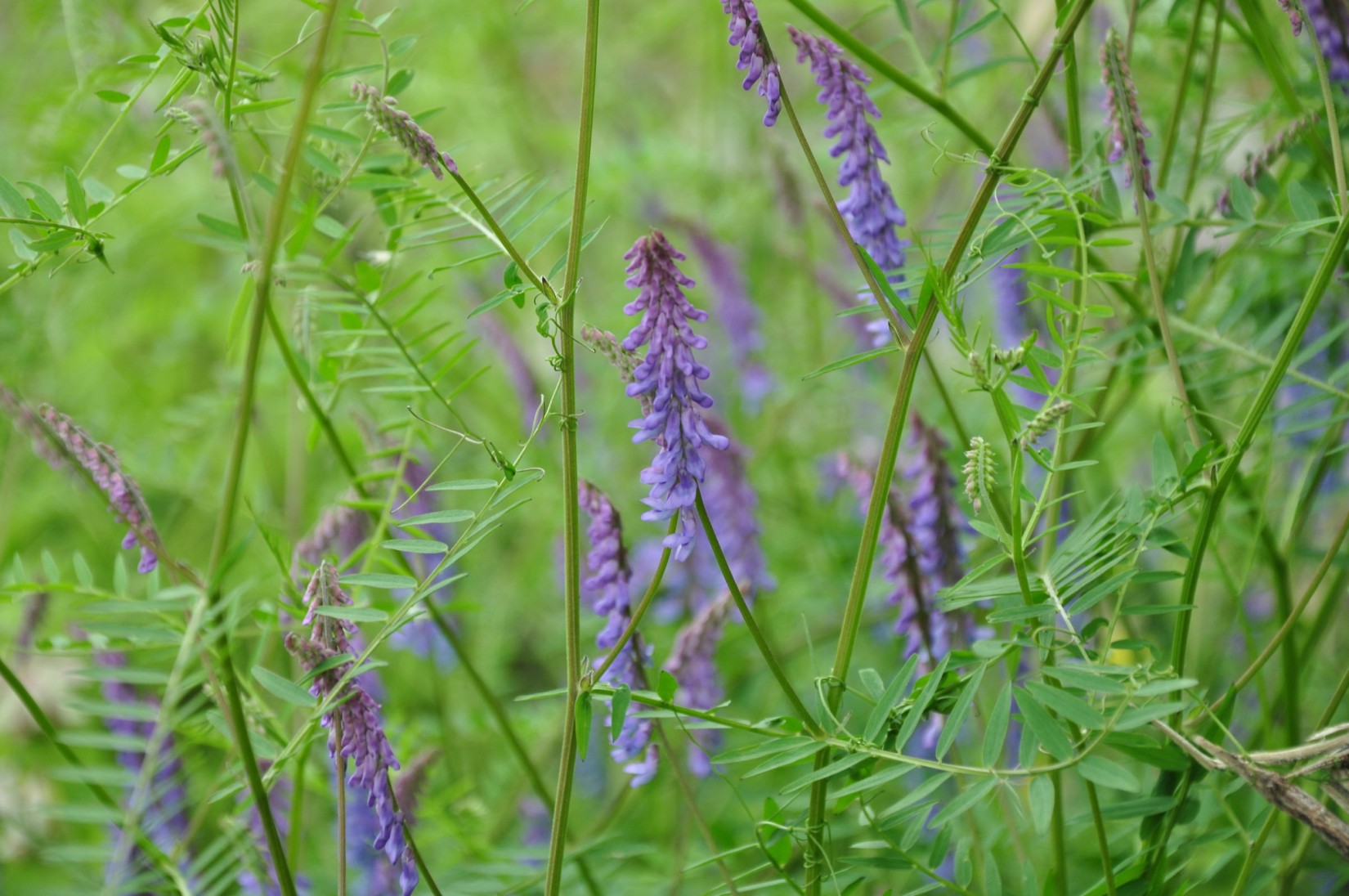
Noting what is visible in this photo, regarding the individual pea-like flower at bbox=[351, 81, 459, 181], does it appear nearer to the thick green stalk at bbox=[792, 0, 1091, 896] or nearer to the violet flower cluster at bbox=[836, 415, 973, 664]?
the thick green stalk at bbox=[792, 0, 1091, 896]

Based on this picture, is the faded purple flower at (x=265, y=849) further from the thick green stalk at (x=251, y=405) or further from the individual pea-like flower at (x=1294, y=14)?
the individual pea-like flower at (x=1294, y=14)

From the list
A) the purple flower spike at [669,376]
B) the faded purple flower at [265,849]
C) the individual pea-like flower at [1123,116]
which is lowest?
the faded purple flower at [265,849]

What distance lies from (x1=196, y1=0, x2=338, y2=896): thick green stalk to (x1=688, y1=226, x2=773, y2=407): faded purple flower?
1821 millimetres

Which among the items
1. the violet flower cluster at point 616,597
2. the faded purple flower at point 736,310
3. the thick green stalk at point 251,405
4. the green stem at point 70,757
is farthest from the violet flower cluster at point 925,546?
the faded purple flower at point 736,310

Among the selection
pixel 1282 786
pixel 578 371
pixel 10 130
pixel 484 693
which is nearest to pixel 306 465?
pixel 578 371

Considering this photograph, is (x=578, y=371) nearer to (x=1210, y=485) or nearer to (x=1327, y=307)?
(x=1327, y=307)

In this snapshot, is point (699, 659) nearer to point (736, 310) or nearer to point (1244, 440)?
Answer: point (1244, 440)

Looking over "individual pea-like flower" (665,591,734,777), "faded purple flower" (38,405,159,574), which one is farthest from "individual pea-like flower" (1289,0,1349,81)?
"faded purple flower" (38,405,159,574)

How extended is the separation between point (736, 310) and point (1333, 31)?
1545 mm

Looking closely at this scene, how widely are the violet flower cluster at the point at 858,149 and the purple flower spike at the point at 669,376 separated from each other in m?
0.26

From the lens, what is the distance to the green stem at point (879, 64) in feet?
3.35

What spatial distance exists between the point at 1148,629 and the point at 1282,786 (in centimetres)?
115

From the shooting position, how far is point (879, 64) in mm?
1079

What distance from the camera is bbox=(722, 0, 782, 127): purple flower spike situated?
897mm
